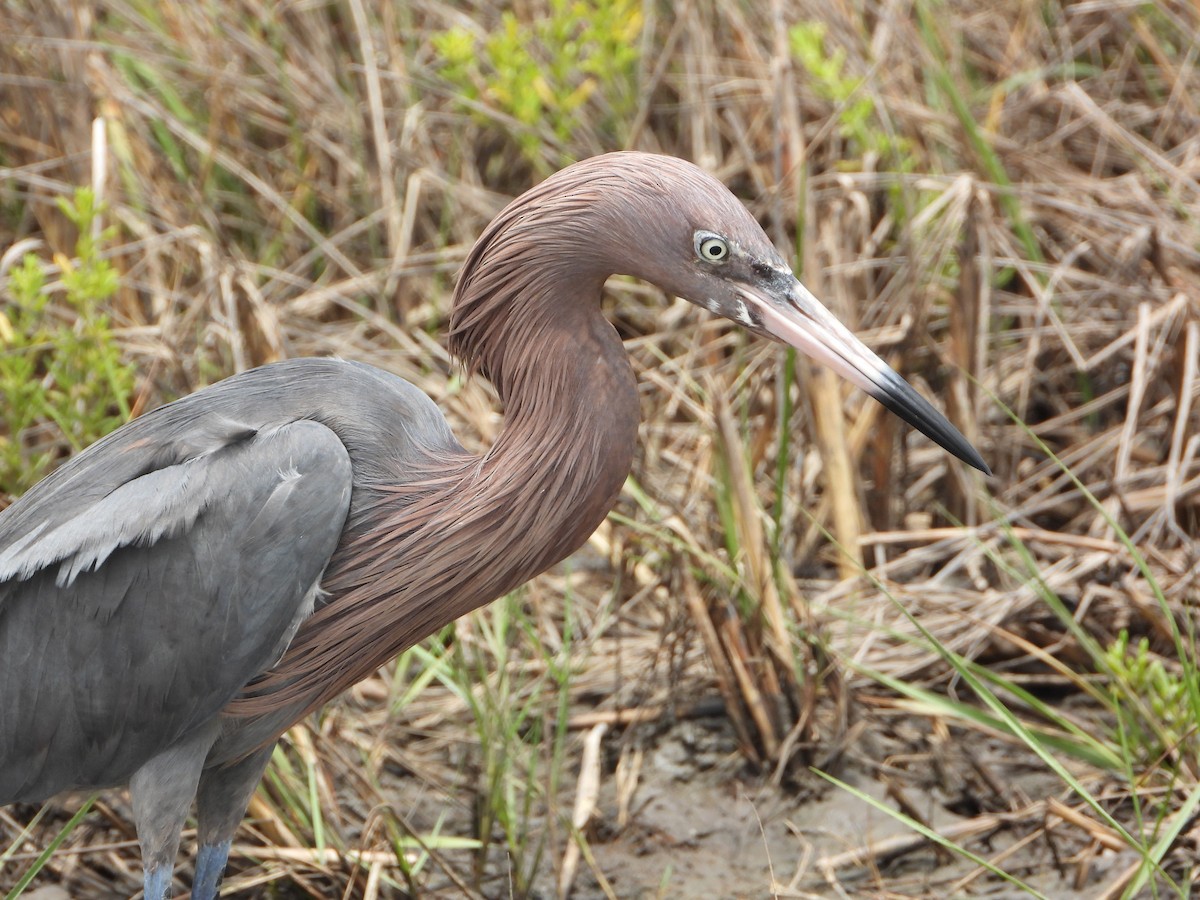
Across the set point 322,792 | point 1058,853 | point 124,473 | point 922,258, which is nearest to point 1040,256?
point 922,258

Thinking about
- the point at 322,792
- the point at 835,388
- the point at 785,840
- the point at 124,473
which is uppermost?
the point at 124,473

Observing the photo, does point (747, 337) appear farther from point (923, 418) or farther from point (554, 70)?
point (923, 418)

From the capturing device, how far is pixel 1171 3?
5.30 meters

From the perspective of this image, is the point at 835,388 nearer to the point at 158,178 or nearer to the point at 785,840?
the point at 785,840

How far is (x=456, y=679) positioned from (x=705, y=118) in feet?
7.65

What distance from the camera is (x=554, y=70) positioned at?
504cm

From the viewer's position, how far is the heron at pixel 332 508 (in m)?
2.56

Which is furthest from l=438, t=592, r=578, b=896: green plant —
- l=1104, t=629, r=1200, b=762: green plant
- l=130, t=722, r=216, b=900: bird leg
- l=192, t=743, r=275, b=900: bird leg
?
l=1104, t=629, r=1200, b=762: green plant

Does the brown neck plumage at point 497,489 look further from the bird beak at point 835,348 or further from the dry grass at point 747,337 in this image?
the dry grass at point 747,337

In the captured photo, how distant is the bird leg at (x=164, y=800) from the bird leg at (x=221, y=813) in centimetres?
15

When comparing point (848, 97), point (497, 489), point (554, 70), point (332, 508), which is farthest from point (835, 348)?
point (554, 70)

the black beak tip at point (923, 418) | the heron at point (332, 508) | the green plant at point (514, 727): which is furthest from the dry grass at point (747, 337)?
the heron at point (332, 508)

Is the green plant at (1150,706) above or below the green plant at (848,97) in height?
below

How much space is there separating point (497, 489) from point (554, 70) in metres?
2.69
